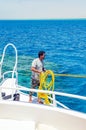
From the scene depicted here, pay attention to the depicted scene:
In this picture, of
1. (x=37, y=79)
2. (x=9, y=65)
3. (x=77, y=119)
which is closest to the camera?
(x=77, y=119)

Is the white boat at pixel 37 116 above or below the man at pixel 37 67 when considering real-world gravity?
below

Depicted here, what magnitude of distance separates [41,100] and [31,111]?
80.4 inches

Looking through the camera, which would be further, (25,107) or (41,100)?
(41,100)

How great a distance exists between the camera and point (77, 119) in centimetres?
426

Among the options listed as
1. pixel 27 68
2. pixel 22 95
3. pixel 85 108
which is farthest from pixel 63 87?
pixel 22 95

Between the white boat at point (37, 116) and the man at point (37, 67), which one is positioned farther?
the man at point (37, 67)

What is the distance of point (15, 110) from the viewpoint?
4660 mm

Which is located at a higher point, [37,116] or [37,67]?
[37,67]

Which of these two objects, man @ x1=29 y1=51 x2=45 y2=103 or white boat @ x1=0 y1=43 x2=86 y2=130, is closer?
white boat @ x1=0 y1=43 x2=86 y2=130

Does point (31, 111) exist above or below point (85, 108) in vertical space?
above

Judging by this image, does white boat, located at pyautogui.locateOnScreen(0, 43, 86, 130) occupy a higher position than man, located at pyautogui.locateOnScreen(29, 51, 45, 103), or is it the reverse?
man, located at pyautogui.locateOnScreen(29, 51, 45, 103)

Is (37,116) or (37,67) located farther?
(37,67)

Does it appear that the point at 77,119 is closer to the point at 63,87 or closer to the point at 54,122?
the point at 54,122

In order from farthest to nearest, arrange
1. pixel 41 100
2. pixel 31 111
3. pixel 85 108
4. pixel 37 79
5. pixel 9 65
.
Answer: pixel 9 65, pixel 85 108, pixel 37 79, pixel 41 100, pixel 31 111
